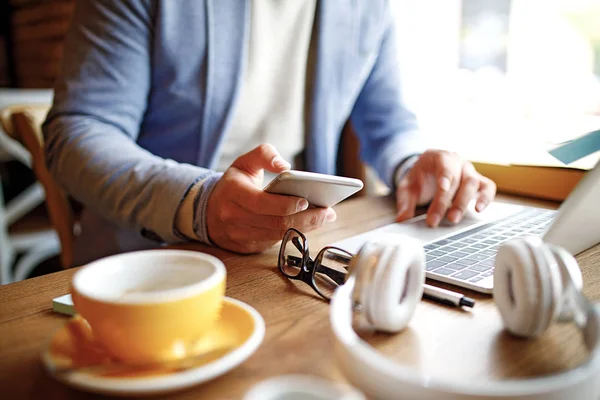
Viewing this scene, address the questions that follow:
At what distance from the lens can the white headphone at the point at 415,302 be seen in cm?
29

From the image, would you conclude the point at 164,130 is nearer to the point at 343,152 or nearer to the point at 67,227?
the point at 67,227

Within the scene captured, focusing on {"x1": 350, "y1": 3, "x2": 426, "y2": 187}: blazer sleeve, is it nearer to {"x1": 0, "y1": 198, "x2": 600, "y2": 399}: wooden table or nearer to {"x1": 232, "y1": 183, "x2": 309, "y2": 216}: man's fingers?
{"x1": 232, "y1": 183, "x2": 309, "y2": 216}: man's fingers

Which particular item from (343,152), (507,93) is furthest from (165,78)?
(507,93)

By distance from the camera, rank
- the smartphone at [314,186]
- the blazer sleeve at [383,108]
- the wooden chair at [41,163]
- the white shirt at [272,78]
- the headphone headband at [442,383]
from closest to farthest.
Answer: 1. the headphone headband at [442,383]
2. the smartphone at [314,186]
3. the white shirt at [272,78]
4. the blazer sleeve at [383,108]
5. the wooden chair at [41,163]

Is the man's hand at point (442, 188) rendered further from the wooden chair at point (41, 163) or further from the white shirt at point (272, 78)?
the wooden chair at point (41, 163)

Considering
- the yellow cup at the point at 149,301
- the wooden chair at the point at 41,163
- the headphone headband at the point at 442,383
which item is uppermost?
the yellow cup at the point at 149,301

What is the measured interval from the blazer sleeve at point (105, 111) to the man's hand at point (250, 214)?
11 centimetres

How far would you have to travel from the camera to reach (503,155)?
1.21 meters

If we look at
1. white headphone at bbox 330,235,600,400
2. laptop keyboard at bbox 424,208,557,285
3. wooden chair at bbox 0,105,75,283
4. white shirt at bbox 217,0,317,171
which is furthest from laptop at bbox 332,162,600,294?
wooden chair at bbox 0,105,75,283

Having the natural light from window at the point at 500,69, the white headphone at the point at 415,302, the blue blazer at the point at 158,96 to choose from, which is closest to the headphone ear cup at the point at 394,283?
the white headphone at the point at 415,302

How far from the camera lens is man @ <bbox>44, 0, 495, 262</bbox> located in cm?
66

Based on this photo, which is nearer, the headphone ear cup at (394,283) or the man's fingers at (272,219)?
the headphone ear cup at (394,283)

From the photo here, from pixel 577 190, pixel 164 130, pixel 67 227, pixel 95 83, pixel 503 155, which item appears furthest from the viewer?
pixel 67 227

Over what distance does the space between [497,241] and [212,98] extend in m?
0.56
